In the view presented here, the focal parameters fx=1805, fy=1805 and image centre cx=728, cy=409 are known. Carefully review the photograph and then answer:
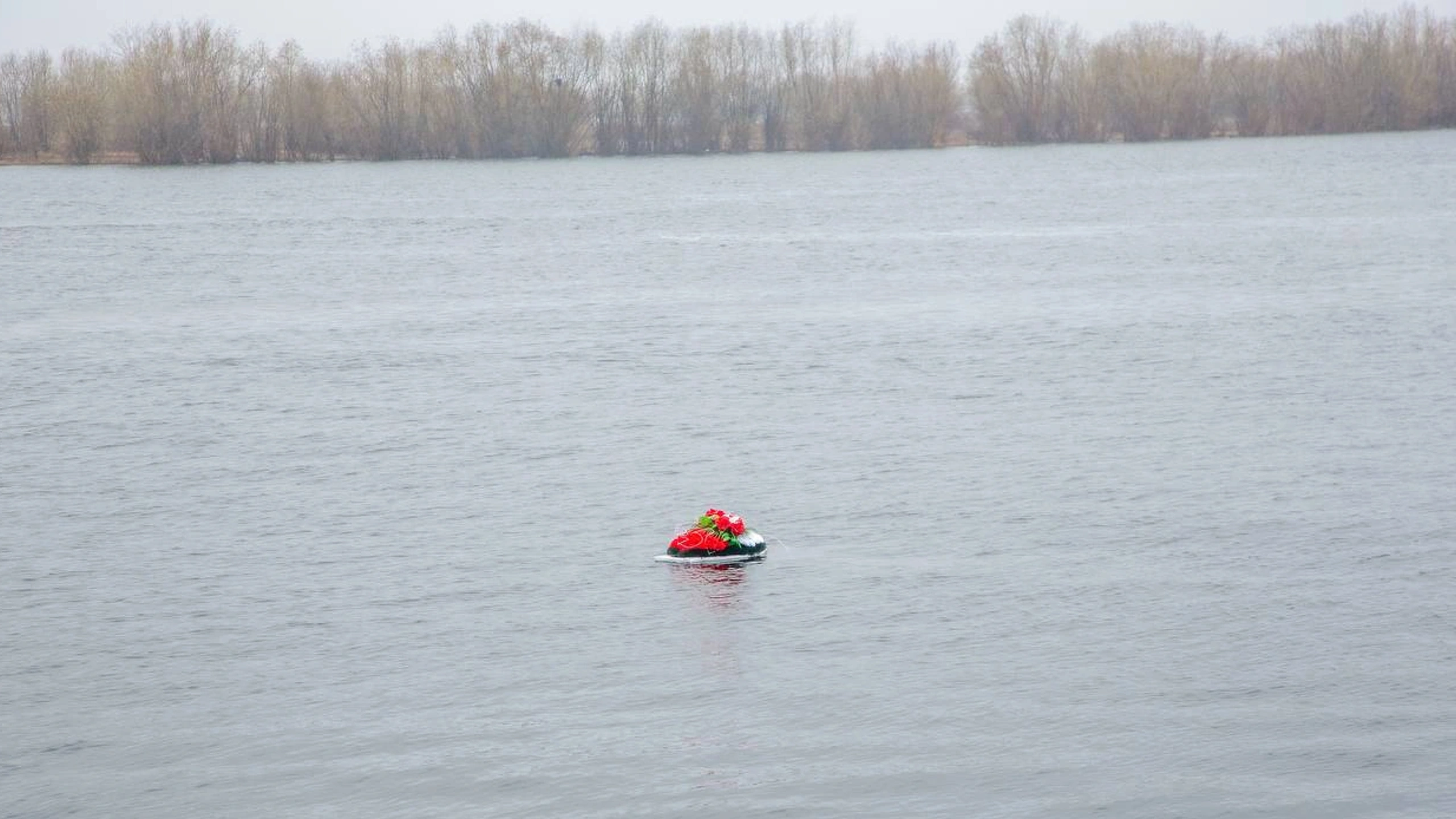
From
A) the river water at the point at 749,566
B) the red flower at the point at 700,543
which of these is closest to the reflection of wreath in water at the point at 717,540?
the red flower at the point at 700,543

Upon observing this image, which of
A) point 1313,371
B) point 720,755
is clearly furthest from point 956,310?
point 720,755

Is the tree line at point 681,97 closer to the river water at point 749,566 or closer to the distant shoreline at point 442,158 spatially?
the distant shoreline at point 442,158

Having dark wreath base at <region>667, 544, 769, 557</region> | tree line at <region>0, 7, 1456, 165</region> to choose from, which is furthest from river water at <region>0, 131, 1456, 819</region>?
tree line at <region>0, 7, 1456, 165</region>

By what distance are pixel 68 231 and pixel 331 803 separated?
7171 centimetres

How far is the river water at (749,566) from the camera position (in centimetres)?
2081

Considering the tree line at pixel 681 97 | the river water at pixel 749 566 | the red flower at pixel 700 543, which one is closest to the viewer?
the river water at pixel 749 566

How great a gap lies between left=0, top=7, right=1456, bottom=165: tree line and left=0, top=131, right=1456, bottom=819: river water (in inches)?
2950

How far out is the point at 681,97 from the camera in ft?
490

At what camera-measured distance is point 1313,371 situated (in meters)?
42.3

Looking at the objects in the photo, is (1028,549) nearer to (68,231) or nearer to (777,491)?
(777,491)

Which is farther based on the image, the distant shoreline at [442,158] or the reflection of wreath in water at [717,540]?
the distant shoreline at [442,158]

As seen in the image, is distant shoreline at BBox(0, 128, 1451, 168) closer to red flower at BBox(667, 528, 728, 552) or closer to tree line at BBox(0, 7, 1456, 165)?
tree line at BBox(0, 7, 1456, 165)

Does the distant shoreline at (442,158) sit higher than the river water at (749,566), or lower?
higher

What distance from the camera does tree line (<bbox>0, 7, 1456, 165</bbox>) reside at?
136m
